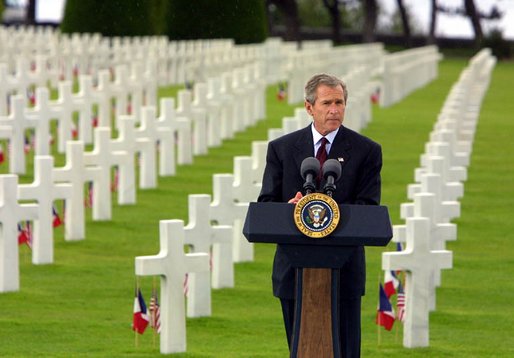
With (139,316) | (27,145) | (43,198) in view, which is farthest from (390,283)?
(27,145)

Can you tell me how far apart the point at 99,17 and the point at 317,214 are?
34.0 meters

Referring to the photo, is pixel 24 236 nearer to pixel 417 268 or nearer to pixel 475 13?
pixel 417 268

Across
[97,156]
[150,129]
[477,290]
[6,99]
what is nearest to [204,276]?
[477,290]

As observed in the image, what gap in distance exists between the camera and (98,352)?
9.38 meters

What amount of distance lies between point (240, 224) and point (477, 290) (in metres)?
1.68

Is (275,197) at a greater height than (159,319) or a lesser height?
greater

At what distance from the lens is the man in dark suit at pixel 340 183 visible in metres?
7.28

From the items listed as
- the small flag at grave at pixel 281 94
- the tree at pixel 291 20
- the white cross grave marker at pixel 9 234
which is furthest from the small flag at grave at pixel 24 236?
the tree at pixel 291 20

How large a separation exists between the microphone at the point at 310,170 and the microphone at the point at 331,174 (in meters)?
0.04

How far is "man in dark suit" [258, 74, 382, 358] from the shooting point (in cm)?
728

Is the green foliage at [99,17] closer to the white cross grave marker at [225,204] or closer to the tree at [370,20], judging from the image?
the tree at [370,20]

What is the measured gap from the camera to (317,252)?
6.82 meters

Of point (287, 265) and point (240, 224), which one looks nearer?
point (287, 265)

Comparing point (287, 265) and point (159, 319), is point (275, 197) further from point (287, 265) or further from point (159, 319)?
point (159, 319)
